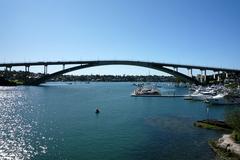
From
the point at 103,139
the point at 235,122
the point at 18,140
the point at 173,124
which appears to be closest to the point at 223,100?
the point at 173,124

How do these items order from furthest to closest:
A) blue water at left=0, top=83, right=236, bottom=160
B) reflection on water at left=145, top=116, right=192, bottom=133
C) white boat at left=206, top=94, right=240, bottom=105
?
1. white boat at left=206, top=94, right=240, bottom=105
2. reflection on water at left=145, top=116, right=192, bottom=133
3. blue water at left=0, top=83, right=236, bottom=160

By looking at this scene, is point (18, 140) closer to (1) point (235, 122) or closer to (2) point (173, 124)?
(2) point (173, 124)

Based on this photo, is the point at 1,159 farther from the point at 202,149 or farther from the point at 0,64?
the point at 0,64

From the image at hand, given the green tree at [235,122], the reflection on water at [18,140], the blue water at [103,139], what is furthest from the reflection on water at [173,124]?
the reflection on water at [18,140]

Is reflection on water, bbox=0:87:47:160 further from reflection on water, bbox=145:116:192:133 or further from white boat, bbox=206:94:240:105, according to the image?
white boat, bbox=206:94:240:105

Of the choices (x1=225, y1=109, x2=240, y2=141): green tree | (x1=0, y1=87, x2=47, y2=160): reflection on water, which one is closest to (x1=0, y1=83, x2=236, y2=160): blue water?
(x1=0, y1=87, x2=47, y2=160): reflection on water

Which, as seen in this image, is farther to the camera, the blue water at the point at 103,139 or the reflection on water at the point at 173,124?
the reflection on water at the point at 173,124

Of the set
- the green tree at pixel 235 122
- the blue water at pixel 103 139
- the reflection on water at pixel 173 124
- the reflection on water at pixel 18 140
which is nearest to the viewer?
the reflection on water at pixel 18 140

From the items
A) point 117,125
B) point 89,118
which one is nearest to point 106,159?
point 117,125

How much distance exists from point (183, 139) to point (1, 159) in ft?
52.7

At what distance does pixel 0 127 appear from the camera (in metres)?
35.0

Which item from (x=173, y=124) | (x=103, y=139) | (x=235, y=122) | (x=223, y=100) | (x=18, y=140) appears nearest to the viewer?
(x=235, y=122)

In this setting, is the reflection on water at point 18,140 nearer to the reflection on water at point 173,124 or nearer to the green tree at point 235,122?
the reflection on water at point 173,124

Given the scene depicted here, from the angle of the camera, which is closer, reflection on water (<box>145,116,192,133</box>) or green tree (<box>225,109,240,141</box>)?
green tree (<box>225,109,240,141</box>)
